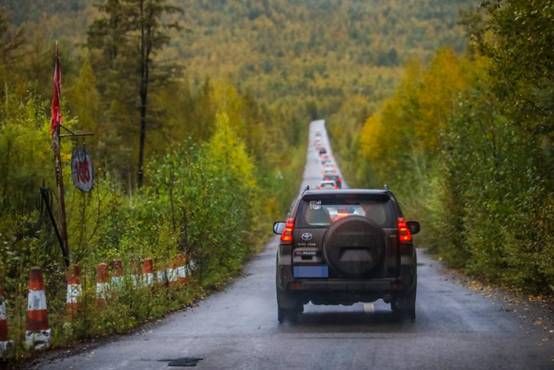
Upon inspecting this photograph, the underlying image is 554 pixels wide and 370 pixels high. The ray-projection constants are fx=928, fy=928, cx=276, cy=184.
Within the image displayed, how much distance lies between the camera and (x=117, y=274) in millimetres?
14344

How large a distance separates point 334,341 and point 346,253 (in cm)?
169

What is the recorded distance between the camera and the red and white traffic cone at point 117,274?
14.1 m

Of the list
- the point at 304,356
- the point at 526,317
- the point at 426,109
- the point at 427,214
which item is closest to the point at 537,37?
the point at 526,317

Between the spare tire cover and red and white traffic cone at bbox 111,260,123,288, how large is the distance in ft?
11.2

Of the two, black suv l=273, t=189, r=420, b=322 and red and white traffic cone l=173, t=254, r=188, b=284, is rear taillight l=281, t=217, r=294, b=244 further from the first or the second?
red and white traffic cone l=173, t=254, r=188, b=284

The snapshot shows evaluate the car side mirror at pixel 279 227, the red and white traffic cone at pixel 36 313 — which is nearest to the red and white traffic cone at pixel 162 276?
the car side mirror at pixel 279 227

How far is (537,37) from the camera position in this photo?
16312 millimetres

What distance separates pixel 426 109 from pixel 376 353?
5218cm

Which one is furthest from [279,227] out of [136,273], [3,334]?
[3,334]

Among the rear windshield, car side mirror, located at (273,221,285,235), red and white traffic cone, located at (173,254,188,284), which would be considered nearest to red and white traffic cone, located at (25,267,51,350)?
the rear windshield

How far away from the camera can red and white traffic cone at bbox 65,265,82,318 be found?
→ 12.6 m

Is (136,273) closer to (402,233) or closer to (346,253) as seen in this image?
(346,253)

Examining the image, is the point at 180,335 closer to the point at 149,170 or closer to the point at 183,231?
the point at 183,231

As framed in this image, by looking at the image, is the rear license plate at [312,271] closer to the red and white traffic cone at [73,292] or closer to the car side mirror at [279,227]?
the car side mirror at [279,227]
